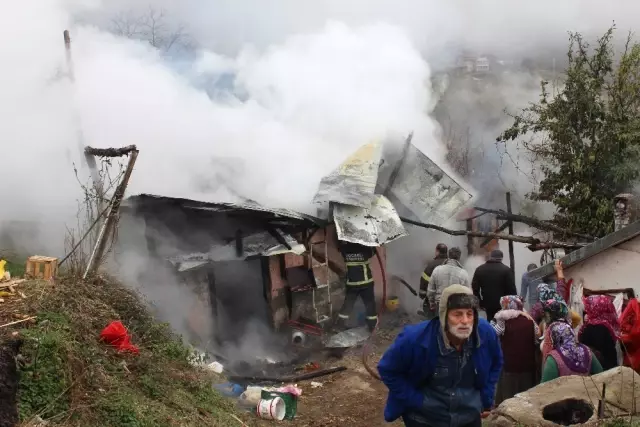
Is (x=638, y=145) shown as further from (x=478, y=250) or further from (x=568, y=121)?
(x=478, y=250)

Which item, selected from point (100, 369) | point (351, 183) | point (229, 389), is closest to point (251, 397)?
point (229, 389)

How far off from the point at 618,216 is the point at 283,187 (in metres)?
4.75

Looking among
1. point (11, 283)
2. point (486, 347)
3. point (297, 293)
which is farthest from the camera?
point (297, 293)

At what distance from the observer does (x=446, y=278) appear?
6957mm

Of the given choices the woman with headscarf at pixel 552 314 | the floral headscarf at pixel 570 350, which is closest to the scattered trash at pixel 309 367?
the woman with headscarf at pixel 552 314

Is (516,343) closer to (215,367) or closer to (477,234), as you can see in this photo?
(215,367)

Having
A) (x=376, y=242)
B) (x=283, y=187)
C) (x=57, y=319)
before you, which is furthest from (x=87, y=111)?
(x=57, y=319)

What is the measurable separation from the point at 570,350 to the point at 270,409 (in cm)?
303

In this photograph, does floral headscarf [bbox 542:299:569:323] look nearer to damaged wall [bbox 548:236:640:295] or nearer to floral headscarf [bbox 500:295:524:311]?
floral headscarf [bbox 500:295:524:311]

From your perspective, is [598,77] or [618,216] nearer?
[618,216]

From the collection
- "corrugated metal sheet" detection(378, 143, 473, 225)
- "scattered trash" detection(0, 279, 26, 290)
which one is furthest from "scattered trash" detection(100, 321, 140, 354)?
"corrugated metal sheet" detection(378, 143, 473, 225)

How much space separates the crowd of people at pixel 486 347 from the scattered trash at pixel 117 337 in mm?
2751

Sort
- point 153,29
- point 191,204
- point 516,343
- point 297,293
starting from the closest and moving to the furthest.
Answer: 1. point 516,343
2. point 191,204
3. point 297,293
4. point 153,29

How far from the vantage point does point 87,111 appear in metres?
9.83
